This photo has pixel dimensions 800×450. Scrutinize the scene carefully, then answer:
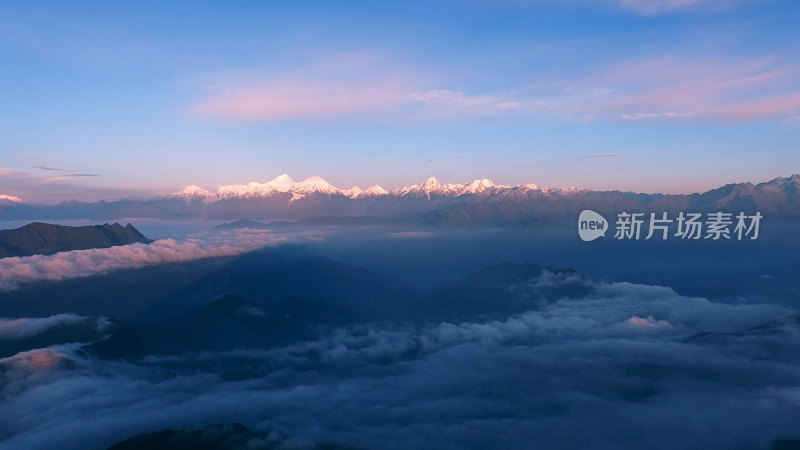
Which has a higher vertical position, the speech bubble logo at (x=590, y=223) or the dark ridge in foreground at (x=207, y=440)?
the speech bubble logo at (x=590, y=223)

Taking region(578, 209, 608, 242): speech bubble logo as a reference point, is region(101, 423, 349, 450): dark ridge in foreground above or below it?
below

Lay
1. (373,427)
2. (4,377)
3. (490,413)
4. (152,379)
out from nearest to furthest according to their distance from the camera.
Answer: (373,427), (490,413), (4,377), (152,379)

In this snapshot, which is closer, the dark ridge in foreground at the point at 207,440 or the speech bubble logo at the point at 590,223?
the dark ridge in foreground at the point at 207,440

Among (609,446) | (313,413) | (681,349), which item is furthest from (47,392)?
(681,349)

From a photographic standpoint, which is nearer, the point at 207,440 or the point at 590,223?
the point at 207,440

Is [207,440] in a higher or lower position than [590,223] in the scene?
lower

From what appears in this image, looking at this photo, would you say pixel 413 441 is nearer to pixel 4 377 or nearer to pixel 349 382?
pixel 349 382

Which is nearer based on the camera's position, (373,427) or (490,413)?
(373,427)

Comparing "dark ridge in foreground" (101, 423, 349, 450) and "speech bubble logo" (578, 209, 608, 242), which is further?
"speech bubble logo" (578, 209, 608, 242)
